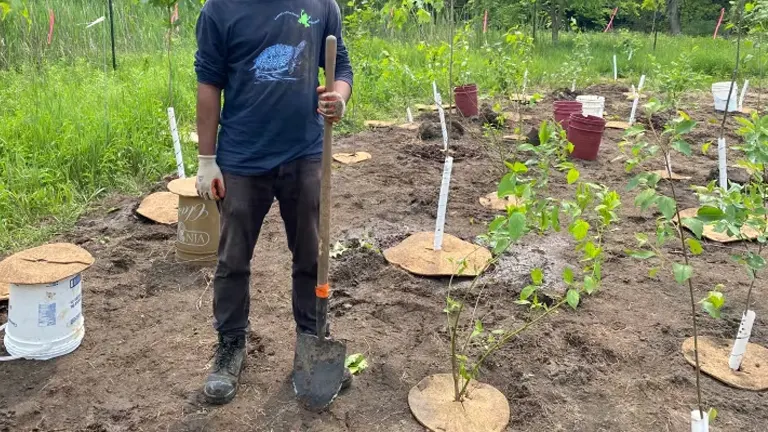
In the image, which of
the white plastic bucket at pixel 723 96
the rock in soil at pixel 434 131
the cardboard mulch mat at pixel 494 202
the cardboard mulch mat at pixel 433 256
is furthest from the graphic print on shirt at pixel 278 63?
the white plastic bucket at pixel 723 96

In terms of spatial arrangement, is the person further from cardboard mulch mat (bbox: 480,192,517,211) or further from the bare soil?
cardboard mulch mat (bbox: 480,192,517,211)

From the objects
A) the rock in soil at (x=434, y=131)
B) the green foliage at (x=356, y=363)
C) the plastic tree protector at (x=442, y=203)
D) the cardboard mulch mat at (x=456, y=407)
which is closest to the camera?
the cardboard mulch mat at (x=456, y=407)

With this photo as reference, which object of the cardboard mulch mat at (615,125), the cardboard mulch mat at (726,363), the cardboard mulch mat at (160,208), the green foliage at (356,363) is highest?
the cardboard mulch mat at (615,125)

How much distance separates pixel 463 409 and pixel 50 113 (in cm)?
438

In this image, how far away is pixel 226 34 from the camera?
2.11 meters

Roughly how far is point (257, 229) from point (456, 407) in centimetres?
105

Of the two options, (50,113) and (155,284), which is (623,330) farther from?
(50,113)

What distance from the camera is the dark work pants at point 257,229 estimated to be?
2.27m

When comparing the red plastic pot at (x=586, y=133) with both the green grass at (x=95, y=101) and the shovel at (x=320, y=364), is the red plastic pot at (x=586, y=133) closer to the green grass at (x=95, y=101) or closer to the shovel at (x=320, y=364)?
the green grass at (x=95, y=101)

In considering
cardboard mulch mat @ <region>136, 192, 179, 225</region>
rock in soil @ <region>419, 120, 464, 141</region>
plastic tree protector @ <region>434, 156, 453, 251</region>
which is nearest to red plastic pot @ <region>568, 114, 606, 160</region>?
rock in soil @ <region>419, 120, 464, 141</region>

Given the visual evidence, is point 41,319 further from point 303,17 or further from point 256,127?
point 303,17

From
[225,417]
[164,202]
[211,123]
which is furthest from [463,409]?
[164,202]

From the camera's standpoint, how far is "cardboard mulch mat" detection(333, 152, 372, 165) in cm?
563

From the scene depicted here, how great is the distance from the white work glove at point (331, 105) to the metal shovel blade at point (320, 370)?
84 centimetres
